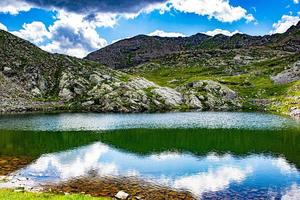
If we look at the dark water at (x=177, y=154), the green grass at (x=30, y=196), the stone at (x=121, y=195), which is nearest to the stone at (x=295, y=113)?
the dark water at (x=177, y=154)

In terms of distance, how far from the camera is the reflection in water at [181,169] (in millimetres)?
54559

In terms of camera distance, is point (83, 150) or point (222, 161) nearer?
point (222, 161)

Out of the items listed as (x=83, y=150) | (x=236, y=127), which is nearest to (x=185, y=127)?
(x=236, y=127)

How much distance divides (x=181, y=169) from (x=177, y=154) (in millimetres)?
14763

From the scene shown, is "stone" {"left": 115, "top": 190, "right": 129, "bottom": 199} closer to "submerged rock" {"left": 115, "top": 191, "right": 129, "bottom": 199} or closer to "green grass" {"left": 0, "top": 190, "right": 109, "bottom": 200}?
"submerged rock" {"left": 115, "top": 191, "right": 129, "bottom": 199}

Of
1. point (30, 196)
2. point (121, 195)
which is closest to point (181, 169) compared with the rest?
point (121, 195)

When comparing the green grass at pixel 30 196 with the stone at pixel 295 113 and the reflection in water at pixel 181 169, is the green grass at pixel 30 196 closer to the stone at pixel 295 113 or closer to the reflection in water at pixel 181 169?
the reflection in water at pixel 181 169

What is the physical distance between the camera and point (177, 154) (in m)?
80.1

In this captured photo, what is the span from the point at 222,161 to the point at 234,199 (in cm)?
2641

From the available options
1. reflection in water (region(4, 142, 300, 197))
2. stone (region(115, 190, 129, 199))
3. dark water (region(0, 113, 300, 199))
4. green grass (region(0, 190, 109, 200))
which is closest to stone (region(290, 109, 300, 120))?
dark water (region(0, 113, 300, 199))

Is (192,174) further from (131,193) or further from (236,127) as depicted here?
(236,127)

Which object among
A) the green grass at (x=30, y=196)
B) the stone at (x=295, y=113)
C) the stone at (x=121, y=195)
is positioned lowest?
the stone at (x=121, y=195)

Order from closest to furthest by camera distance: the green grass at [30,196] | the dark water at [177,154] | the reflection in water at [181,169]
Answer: the green grass at [30,196] → the reflection in water at [181,169] → the dark water at [177,154]

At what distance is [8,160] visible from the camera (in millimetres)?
71125
